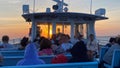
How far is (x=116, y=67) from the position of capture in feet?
30.9

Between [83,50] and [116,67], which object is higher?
[83,50]

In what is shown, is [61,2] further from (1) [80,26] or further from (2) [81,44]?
(2) [81,44]

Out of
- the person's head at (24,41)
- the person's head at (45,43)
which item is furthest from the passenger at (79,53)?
the person's head at (24,41)

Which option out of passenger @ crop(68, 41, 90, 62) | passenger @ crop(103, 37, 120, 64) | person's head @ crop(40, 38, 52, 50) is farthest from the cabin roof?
passenger @ crop(68, 41, 90, 62)

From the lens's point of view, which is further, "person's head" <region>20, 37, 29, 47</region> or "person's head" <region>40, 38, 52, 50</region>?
"person's head" <region>20, 37, 29, 47</region>

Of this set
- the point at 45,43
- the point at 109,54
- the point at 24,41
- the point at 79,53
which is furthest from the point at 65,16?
the point at 79,53

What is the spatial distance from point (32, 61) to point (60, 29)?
1111 cm

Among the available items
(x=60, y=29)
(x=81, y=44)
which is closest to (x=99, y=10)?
(x=60, y=29)

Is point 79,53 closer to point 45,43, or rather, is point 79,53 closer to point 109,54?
point 45,43

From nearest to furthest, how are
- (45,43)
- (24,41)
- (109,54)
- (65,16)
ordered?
1. (45,43)
2. (109,54)
3. (24,41)
4. (65,16)

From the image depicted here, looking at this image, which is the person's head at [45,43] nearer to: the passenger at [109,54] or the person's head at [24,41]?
the passenger at [109,54]

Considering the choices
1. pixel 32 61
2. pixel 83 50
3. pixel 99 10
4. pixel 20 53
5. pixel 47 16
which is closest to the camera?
pixel 32 61

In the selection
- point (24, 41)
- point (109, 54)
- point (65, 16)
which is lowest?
point (109, 54)

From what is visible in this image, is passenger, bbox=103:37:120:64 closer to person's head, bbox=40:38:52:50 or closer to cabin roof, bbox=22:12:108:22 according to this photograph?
person's head, bbox=40:38:52:50
